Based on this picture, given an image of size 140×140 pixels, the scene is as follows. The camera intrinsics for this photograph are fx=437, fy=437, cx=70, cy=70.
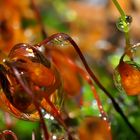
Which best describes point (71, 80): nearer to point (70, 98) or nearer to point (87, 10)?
point (70, 98)

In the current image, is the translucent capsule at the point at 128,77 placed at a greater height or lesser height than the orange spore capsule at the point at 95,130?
greater

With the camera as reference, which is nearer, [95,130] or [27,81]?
[27,81]

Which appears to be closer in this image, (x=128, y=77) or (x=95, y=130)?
(x=128, y=77)

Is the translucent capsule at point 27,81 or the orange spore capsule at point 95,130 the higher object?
the translucent capsule at point 27,81

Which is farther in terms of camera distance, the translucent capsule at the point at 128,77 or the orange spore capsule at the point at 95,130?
the orange spore capsule at the point at 95,130

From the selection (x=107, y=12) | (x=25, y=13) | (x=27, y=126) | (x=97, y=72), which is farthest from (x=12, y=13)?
(x=107, y=12)

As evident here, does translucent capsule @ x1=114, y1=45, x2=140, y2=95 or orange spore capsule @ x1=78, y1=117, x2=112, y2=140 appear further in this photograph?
orange spore capsule @ x1=78, y1=117, x2=112, y2=140

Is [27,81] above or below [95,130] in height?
above

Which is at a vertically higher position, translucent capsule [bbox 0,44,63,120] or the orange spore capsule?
translucent capsule [bbox 0,44,63,120]
